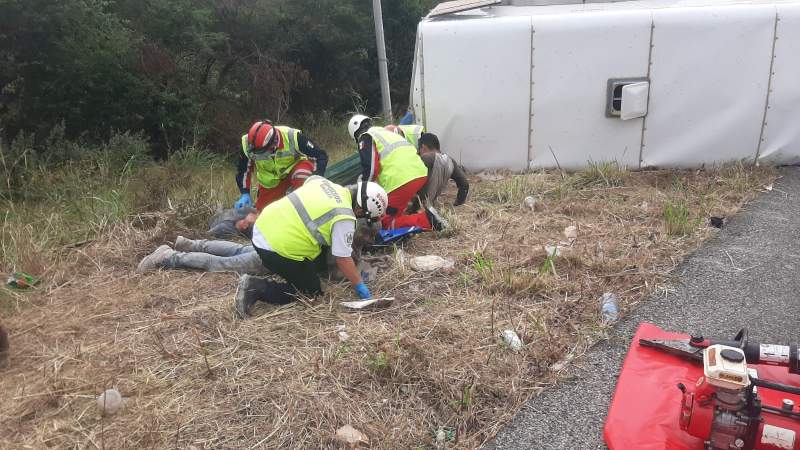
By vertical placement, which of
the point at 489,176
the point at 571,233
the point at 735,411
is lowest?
the point at 489,176

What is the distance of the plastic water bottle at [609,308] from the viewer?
12.1 ft

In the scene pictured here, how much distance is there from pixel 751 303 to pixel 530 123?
11.9ft

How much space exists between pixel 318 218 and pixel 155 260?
164 centimetres

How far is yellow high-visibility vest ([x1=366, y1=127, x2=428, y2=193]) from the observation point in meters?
5.30

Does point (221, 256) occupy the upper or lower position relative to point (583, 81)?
lower

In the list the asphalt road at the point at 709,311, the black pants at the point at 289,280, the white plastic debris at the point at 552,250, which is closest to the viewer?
the asphalt road at the point at 709,311

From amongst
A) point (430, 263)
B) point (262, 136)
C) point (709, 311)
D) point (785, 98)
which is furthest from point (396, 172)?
point (785, 98)

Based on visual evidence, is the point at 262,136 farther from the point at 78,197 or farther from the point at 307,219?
the point at 78,197

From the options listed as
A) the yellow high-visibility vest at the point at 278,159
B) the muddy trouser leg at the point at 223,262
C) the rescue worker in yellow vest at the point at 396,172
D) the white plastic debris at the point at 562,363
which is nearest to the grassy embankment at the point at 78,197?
the yellow high-visibility vest at the point at 278,159

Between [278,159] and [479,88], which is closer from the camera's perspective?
[278,159]

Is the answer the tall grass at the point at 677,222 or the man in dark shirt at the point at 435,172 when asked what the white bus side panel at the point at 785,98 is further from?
the man in dark shirt at the point at 435,172

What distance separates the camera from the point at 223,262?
4.59m

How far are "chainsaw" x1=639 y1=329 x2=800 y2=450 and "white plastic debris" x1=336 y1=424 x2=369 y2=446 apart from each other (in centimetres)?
139

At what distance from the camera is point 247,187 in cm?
584
